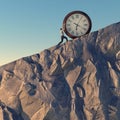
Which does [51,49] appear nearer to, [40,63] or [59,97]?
[40,63]

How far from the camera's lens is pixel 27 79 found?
12.4 metres

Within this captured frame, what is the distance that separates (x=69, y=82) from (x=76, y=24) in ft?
5.93

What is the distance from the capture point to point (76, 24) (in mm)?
12531

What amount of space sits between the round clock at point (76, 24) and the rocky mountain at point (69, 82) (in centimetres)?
32

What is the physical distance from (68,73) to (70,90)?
0.51 metres

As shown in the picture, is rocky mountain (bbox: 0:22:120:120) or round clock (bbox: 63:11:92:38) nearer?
rocky mountain (bbox: 0:22:120:120)

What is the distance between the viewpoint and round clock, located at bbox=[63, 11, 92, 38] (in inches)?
495

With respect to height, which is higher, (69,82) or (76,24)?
(76,24)

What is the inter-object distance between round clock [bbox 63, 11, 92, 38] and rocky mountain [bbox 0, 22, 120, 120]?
0.32 m

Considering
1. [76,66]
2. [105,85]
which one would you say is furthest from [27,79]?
[105,85]

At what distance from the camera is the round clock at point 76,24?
12.6 meters

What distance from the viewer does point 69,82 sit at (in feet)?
39.4

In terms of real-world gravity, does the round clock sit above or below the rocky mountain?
above

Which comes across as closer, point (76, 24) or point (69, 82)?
point (69, 82)
